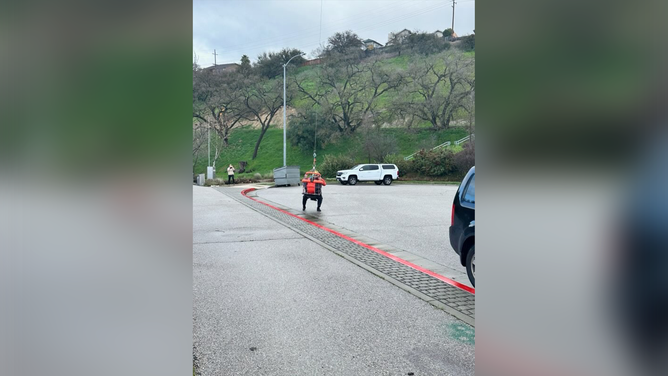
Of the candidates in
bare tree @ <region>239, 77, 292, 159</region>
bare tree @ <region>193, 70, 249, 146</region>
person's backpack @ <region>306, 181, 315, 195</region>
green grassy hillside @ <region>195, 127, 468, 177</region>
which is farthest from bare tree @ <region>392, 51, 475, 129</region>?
person's backpack @ <region>306, 181, 315, 195</region>

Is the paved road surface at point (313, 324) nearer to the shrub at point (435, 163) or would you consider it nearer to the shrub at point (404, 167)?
the shrub at point (435, 163)

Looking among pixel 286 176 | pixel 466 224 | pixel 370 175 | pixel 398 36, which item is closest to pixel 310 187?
pixel 466 224

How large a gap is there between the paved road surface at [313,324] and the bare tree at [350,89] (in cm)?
3966

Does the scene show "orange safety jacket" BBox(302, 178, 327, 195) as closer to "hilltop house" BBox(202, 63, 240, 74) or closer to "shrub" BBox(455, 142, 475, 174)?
"shrub" BBox(455, 142, 475, 174)

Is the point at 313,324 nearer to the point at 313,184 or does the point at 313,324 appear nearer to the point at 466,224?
the point at 466,224

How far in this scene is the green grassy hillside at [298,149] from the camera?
42031 millimetres

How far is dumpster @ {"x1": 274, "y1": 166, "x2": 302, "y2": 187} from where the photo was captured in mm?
27312

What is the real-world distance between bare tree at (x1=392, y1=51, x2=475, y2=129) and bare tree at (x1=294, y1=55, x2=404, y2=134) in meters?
2.27

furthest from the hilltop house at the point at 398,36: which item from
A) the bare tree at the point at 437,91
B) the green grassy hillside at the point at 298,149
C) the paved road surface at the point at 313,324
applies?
the paved road surface at the point at 313,324

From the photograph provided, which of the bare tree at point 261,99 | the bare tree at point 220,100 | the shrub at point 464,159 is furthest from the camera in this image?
the bare tree at point 261,99
